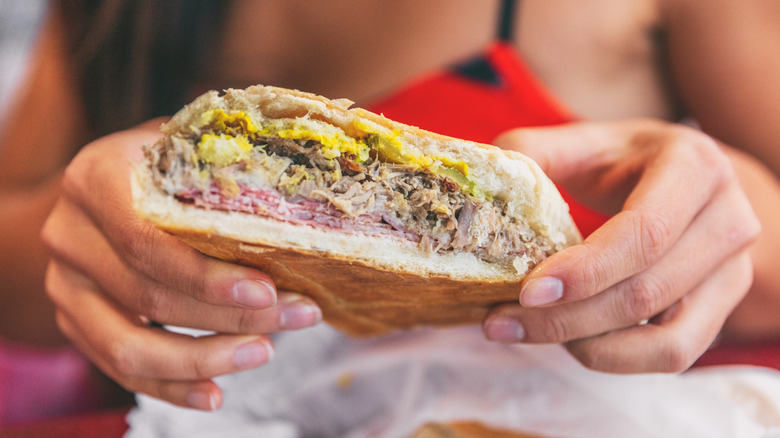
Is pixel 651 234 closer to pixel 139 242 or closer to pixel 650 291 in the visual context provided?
pixel 650 291

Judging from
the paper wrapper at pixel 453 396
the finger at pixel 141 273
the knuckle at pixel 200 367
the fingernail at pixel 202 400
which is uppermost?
the finger at pixel 141 273

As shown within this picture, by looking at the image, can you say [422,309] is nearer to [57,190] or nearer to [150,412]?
[150,412]

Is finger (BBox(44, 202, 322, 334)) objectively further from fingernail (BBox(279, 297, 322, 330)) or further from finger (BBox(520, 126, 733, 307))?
finger (BBox(520, 126, 733, 307))

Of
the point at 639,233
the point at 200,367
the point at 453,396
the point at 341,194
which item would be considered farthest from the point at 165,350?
the point at 639,233

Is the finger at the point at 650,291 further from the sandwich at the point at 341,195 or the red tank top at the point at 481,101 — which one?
the red tank top at the point at 481,101

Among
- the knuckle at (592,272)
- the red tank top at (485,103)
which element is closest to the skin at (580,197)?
the knuckle at (592,272)

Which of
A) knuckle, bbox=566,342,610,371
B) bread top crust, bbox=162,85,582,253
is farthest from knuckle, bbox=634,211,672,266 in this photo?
knuckle, bbox=566,342,610,371
